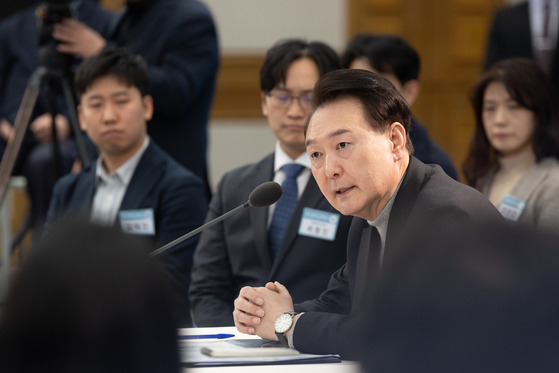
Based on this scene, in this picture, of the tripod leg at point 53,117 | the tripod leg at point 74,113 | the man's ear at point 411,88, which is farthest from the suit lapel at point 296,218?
the tripod leg at point 53,117

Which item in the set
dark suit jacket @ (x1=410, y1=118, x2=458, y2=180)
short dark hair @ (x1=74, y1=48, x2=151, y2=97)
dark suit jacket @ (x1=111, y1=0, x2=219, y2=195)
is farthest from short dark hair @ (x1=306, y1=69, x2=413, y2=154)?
dark suit jacket @ (x1=111, y1=0, x2=219, y2=195)

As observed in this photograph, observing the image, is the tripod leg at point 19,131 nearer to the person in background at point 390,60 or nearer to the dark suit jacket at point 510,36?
the person in background at point 390,60

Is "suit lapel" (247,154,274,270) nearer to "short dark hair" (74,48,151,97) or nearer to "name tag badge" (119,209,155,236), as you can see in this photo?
"name tag badge" (119,209,155,236)

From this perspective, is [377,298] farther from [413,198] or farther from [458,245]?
[413,198]

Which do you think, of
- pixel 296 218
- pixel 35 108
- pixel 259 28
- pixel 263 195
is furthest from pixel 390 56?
pixel 259 28

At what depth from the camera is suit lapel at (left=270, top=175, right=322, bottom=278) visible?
221cm

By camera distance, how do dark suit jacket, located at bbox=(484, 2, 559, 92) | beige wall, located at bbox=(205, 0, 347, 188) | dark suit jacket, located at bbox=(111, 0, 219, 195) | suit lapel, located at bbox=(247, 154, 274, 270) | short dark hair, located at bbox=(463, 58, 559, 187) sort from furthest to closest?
beige wall, located at bbox=(205, 0, 347, 188) → dark suit jacket, located at bbox=(484, 2, 559, 92) → dark suit jacket, located at bbox=(111, 0, 219, 195) → short dark hair, located at bbox=(463, 58, 559, 187) → suit lapel, located at bbox=(247, 154, 274, 270)

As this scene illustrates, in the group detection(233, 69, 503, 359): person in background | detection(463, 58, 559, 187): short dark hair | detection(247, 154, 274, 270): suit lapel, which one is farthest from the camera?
detection(463, 58, 559, 187): short dark hair

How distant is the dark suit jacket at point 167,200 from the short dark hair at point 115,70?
10.4 inches

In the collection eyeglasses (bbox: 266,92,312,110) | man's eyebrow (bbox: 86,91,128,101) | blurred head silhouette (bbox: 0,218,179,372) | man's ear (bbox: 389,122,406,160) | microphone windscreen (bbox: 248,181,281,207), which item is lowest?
microphone windscreen (bbox: 248,181,281,207)

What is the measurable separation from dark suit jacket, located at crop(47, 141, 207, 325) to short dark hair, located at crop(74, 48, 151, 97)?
263 mm

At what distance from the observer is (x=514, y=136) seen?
2.71 m

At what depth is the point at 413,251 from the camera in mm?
617

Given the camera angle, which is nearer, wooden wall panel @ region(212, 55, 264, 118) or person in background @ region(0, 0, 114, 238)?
person in background @ region(0, 0, 114, 238)
